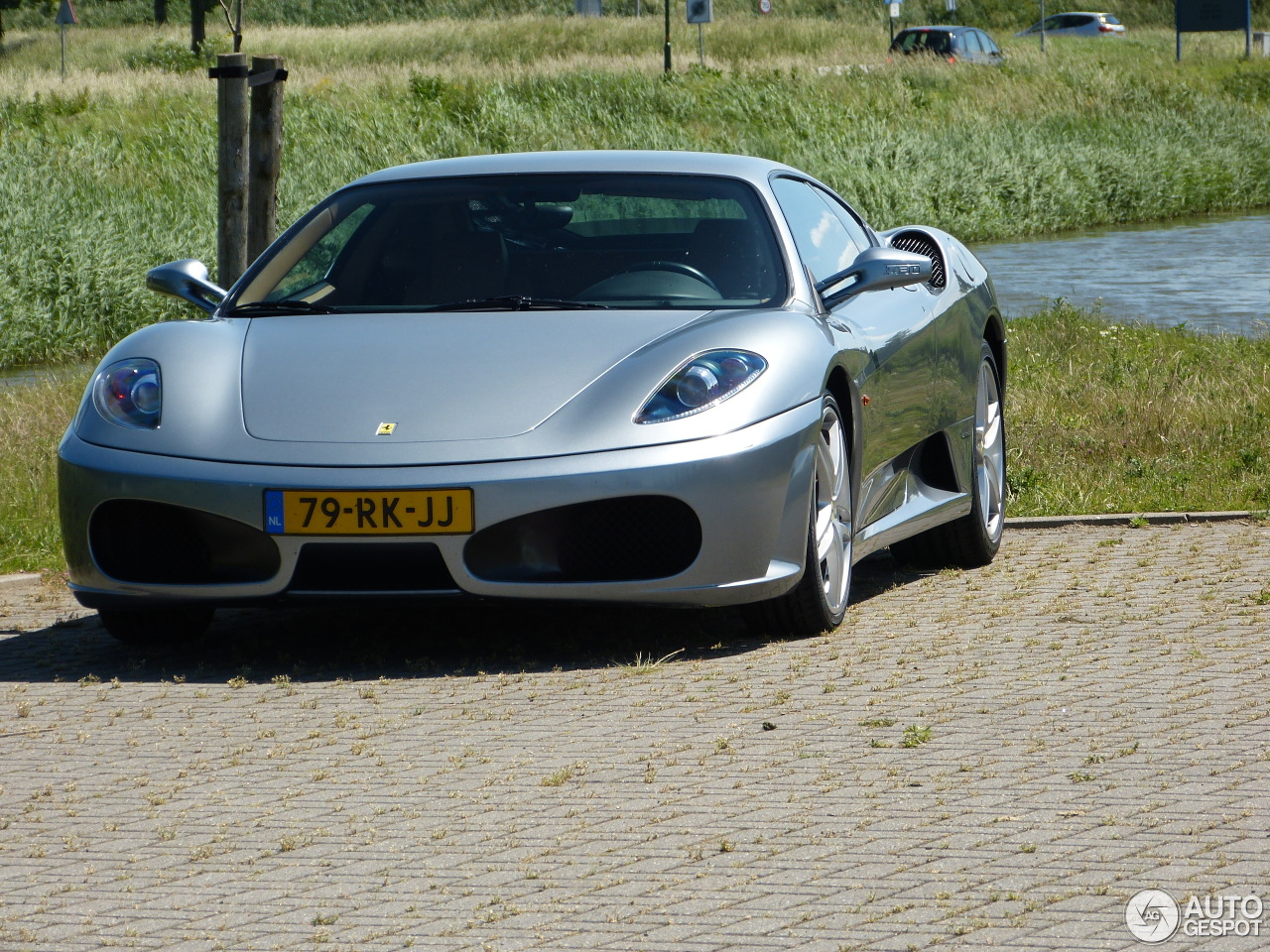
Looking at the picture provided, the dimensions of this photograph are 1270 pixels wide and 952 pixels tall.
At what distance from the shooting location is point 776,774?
389cm

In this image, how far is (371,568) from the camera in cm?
490

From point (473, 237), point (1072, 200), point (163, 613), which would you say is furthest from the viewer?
point (1072, 200)

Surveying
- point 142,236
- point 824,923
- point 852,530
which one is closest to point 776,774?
point 824,923

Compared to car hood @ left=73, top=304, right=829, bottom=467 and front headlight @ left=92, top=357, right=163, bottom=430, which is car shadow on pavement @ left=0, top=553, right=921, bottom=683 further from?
front headlight @ left=92, top=357, right=163, bottom=430

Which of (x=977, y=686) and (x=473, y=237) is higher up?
(x=473, y=237)

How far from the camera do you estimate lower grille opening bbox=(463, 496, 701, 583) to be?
4.88 m

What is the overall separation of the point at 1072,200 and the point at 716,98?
6091 millimetres

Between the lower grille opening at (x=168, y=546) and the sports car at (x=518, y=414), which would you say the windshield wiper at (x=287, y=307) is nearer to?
the sports car at (x=518, y=414)

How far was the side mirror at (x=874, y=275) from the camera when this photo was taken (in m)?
5.75

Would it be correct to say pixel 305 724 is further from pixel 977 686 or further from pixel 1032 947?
pixel 1032 947

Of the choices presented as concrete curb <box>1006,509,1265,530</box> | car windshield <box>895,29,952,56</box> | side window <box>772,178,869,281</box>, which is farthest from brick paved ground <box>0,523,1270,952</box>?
car windshield <box>895,29,952,56</box>

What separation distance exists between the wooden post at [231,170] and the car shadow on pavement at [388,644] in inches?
189

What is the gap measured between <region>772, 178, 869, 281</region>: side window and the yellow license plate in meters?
1.67

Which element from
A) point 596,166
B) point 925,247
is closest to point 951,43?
point 925,247
